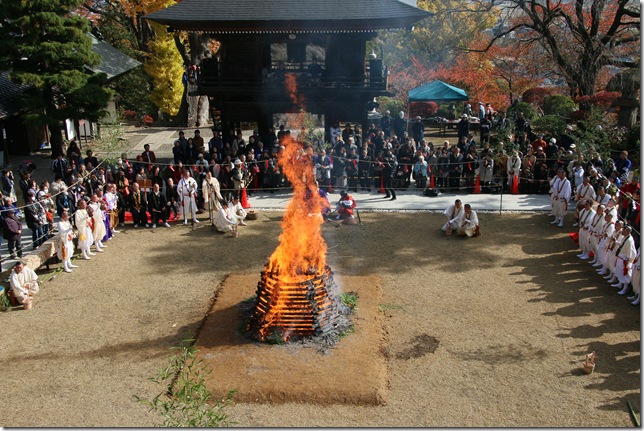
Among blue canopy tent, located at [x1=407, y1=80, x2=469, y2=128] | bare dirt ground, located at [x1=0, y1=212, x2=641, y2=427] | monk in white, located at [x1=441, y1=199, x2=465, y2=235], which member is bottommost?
bare dirt ground, located at [x1=0, y1=212, x2=641, y2=427]

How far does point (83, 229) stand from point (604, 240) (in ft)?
43.3

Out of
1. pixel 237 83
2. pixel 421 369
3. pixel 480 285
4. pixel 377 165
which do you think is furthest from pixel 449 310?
pixel 237 83

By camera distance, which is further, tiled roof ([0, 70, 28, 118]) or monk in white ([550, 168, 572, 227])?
tiled roof ([0, 70, 28, 118])

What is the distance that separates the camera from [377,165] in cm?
2242

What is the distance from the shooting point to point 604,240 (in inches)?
586

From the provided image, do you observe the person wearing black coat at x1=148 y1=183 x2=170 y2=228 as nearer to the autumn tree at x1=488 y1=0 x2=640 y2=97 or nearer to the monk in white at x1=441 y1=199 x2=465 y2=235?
the monk in white at x1=441 y1=199 x2=465 y2=235

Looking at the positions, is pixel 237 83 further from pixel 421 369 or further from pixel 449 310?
pixel 421 369

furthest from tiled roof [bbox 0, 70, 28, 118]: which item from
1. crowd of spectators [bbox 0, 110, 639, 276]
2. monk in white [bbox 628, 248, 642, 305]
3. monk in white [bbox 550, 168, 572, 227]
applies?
monk in white [bbox 628, 248, 642, 305]

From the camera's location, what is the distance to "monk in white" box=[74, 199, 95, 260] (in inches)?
647

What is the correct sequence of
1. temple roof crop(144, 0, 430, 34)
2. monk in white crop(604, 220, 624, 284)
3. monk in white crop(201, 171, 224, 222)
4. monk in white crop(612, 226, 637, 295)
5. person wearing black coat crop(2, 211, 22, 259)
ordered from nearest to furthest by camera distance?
monk in white crop(612, 226, 637, 295)
monk in white crop(604, 220, 624, 284)
person wearing black coat crop(2, 211, 22, 259)
monk in white crop(201, 171, 224, 222)
temple roof crop(144, 0, 430, 34)

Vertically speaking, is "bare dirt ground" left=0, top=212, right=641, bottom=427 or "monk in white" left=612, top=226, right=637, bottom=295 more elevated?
"monk in white" left=612, top=226, right=637, bottom=295

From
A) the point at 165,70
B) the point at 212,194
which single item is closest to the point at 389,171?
the point at 212,194

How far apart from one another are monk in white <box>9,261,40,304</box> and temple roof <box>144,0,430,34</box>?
12.4 m

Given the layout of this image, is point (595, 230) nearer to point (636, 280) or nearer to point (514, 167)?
point (636, 280)
